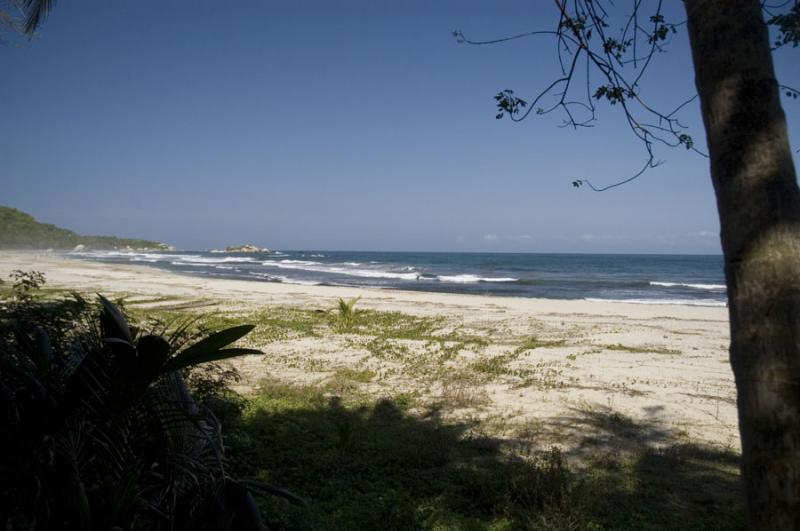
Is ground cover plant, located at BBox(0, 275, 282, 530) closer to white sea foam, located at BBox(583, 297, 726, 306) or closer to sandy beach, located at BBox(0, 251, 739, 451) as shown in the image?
sandy beach, located at BBox(0, 251, 739, 451)

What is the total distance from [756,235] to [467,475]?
13.6 ft

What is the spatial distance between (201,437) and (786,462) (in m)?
2.32

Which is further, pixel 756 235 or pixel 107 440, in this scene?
pixel 107 440

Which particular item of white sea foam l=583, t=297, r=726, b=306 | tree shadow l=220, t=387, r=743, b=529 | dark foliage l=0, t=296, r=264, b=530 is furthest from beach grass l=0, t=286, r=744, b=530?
white sea foam l=583, t=297, r=726, b=306

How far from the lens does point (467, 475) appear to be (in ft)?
16.0

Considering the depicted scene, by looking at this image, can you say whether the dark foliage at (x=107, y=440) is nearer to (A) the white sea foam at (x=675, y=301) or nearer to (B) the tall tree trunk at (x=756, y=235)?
(B) the tall tree trunk at (x=756, y=235)

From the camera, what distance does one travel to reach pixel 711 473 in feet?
16.6

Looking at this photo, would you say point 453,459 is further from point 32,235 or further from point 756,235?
point 32,235

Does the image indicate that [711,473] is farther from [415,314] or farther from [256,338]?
[415,314]

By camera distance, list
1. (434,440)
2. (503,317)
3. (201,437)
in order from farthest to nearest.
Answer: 1. (503,317)
2. (434,440)
3. (201,437)

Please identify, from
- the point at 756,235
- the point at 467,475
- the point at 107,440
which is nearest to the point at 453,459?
the point at 467,475

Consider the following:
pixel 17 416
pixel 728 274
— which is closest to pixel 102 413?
pixel 17 416

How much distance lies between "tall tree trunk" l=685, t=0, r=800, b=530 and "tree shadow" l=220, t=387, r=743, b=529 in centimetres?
291

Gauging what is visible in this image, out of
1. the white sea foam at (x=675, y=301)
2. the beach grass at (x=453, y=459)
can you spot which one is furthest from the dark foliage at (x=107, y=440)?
the white sea foam at (x=675, y=301)
